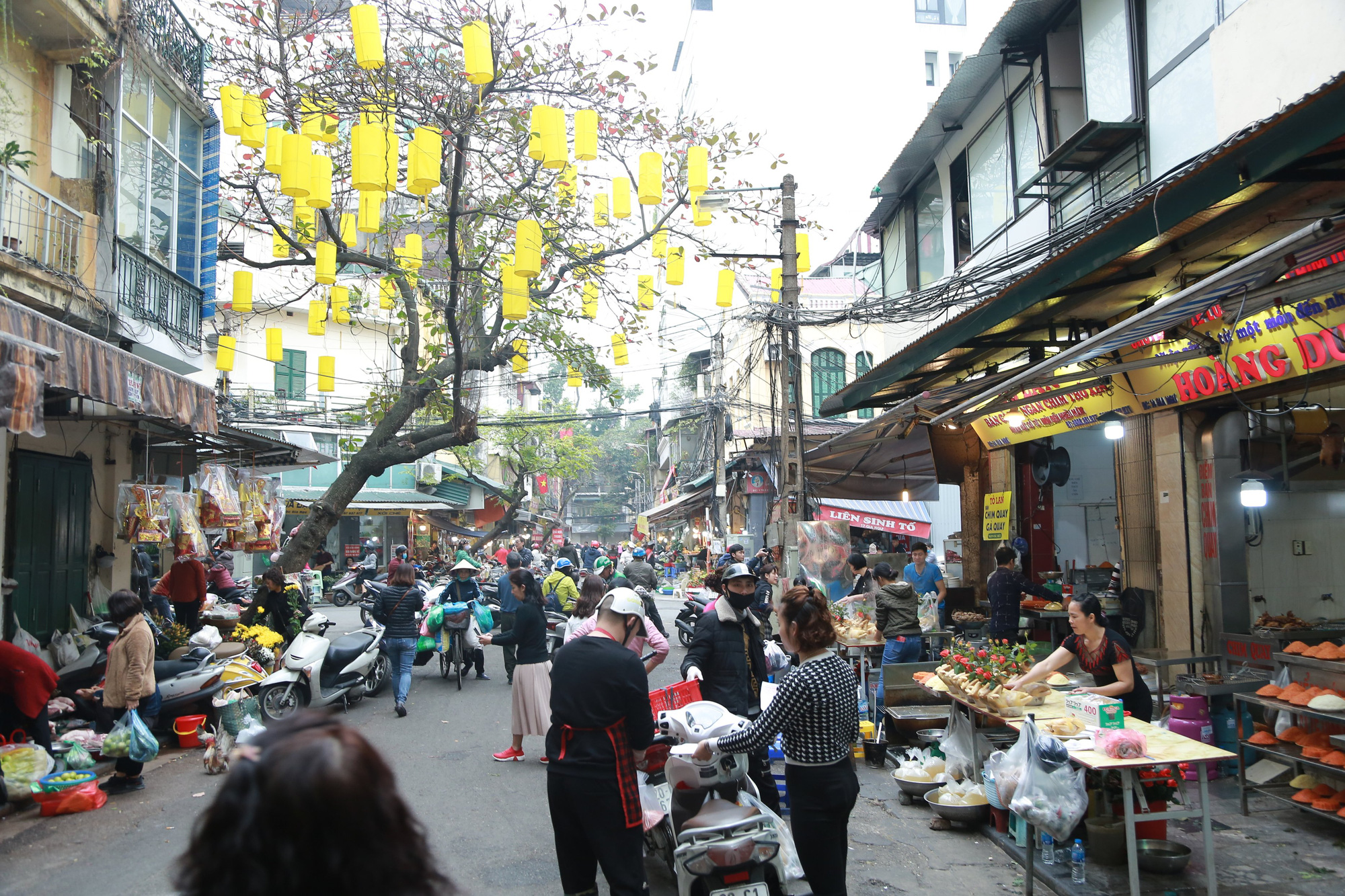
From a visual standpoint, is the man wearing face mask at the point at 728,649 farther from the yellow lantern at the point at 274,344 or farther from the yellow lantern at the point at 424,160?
the yellow lantern at the point at 274,344

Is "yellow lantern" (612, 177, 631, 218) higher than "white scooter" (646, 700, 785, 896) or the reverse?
higher

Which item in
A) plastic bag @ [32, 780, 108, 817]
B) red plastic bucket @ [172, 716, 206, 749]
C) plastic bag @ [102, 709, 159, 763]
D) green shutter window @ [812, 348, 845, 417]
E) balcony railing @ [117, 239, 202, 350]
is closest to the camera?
plastic bag @ [32, 780, 108, 817]

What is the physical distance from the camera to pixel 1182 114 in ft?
28.7

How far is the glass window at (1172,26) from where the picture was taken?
27.7ft

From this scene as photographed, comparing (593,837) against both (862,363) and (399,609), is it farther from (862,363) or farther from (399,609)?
(862,363)

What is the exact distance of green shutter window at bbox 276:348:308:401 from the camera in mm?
28188

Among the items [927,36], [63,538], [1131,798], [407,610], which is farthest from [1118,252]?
[927,36]

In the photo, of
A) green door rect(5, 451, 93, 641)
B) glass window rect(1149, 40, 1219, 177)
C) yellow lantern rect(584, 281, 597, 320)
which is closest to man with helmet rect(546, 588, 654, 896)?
glass window rect(1149, 40, 1219, 177)

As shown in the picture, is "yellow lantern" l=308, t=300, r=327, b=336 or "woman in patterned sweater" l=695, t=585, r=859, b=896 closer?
"woman in patterned sweater" l=695, t=585, r=859, b=896

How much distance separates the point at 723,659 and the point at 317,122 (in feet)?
27.6

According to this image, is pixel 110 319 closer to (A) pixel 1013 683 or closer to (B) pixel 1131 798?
(A) pixel 1013 683

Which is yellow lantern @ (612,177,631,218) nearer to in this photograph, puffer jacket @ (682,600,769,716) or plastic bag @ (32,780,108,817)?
puffer jacket @ (682,600,769,716)

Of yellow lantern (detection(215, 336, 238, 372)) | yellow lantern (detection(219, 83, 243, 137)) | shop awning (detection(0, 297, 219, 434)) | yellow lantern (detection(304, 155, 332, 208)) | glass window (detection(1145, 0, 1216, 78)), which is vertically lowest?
shop awning (detection(0, 297, 219, 434))

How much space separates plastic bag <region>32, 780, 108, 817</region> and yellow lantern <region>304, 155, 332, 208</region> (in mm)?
5429
